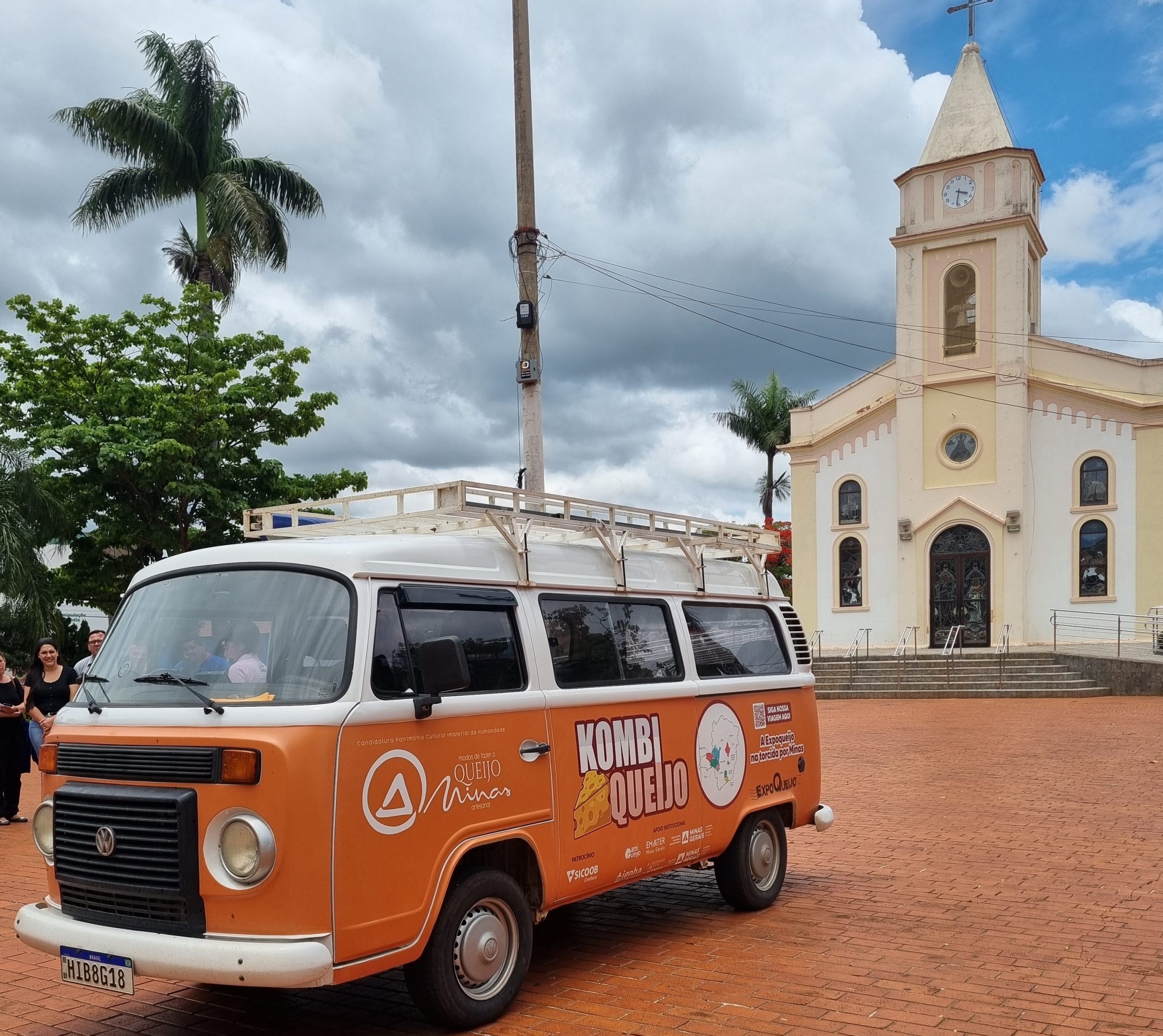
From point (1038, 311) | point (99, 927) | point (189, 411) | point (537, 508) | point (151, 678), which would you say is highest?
point (1038, 311)

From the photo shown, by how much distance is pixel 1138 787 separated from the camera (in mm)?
12203

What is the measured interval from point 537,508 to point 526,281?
270 inches

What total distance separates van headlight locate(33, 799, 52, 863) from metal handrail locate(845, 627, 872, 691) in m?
24.5

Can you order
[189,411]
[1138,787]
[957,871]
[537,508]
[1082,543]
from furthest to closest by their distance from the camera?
[1082,543], [189,411], [1138,787], [957,871], [537,508]

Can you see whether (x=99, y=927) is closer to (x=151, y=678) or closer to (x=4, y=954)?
(x=151, y=678)

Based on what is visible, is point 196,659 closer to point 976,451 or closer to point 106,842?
point 106,842

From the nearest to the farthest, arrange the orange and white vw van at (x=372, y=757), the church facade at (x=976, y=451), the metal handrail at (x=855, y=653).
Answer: the orange and white vw van at (x=372, y=757)
the metal handrail at (x=855, y=653)
the church facade at (x=976, y=451)

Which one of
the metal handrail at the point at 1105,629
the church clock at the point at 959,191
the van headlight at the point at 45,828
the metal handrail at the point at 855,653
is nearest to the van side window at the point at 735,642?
the van headlight at the point at 45,828

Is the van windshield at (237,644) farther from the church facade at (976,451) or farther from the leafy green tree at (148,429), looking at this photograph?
the church facade at (976,451)

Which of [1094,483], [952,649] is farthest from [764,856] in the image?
[1094,483]

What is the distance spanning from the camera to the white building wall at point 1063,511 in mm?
30812

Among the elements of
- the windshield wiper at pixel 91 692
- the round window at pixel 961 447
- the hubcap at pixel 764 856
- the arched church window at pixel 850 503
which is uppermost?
the round window at pixel 961 447

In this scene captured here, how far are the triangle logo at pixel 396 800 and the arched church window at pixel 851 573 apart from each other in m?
30.7

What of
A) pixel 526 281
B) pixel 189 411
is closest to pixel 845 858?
pixel 526 281
